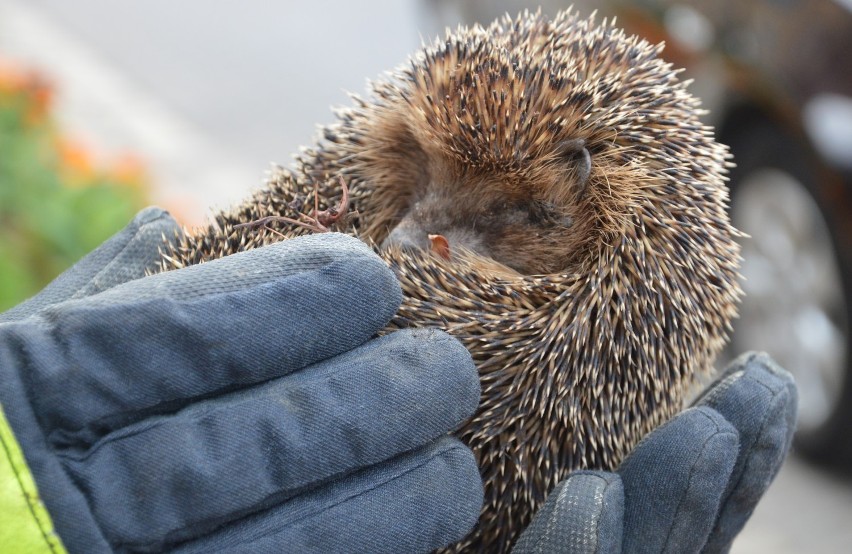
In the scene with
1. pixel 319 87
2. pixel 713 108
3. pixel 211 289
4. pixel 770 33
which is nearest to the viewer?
pixel 211 289

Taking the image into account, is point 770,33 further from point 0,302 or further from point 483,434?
point 0,302

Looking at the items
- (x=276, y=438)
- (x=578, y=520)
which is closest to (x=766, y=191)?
(x=578, y=520)

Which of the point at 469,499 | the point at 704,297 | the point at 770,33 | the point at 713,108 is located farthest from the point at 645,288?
the point at 713,108

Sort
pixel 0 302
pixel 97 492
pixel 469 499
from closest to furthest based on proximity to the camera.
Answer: pixel 97 492, pixel 469 499, pixel 0 302

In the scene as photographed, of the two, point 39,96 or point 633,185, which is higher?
point 39,96

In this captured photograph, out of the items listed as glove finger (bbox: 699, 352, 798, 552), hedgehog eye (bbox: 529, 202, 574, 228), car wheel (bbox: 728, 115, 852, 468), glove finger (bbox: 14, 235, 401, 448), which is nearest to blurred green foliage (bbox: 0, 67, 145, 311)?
glove finger (bbox: 14, 235, 401, 448)

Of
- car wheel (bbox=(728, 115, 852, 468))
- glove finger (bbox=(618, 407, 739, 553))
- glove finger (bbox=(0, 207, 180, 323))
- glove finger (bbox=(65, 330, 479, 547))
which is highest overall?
glove finger (bbox=(0, 207, 180, 323))

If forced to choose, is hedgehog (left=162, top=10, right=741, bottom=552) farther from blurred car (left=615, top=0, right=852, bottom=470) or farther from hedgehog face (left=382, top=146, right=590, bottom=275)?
blurred car (left=615, top=0, right=852, bottom=470)
